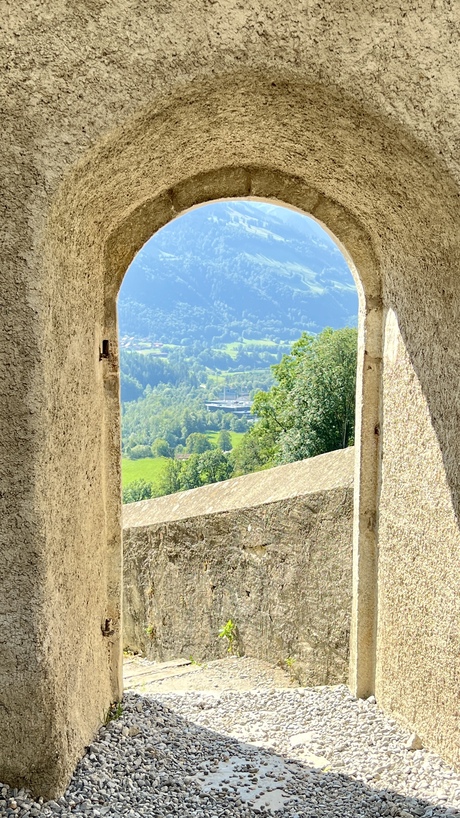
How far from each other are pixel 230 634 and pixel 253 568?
1.82 ft

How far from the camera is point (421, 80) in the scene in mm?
2895

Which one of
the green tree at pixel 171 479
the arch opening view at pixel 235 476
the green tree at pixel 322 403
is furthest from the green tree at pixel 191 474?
the green tree at pixel 322 403

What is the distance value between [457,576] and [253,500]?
2341 mm

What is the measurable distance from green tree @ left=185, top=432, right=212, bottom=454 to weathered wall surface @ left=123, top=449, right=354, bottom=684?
138 feet

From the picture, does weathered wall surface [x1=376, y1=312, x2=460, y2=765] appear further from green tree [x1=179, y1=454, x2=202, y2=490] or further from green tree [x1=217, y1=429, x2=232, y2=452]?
green tree [x1=217, y1=429, x2=232, y2=452]

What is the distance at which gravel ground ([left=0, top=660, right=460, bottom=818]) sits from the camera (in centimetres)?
345

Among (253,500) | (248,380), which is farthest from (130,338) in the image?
(253,500)

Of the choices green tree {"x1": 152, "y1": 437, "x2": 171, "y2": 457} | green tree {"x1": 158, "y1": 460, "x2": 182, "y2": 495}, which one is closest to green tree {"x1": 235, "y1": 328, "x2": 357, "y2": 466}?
green tree {"x1": 158, "y1": 460, "x2": 182, "y2": 495}

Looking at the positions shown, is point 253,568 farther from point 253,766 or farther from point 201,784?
point 201,784

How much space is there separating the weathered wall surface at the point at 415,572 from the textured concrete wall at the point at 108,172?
0.11 metres

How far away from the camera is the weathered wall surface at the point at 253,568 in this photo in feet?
17.3

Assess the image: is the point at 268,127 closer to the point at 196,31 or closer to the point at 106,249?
the point at 196,31

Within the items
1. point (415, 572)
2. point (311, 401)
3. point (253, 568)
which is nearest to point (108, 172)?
point (415, 572)

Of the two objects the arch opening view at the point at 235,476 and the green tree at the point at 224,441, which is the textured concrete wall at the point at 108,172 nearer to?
the arch opening view at the point at 235,476
